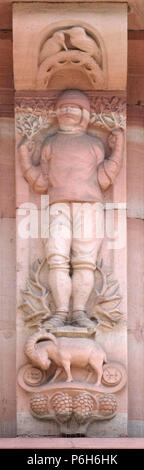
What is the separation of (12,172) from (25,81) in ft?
1.52

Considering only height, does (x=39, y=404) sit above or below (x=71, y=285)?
below

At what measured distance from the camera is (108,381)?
788cm

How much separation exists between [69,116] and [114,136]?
24cm

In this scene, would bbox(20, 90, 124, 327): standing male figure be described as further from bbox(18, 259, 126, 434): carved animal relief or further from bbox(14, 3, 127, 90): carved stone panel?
bbox(14, 3, 127, 90): carved stone panel

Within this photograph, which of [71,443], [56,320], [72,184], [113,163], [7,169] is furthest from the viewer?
[7,169]

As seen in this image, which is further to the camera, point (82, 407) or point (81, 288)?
point (81, 288)

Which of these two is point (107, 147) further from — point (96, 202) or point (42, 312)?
point (42, 312)

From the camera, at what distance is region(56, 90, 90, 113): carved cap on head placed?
8.16 metres

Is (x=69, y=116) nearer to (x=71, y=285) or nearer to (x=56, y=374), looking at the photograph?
(x=71, y=285)

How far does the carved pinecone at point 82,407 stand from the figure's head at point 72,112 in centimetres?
128

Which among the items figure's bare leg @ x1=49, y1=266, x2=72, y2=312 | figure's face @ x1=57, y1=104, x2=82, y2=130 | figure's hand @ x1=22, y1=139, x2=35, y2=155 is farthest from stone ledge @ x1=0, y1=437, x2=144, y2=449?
figure's face @ x1=57, y1=104, x2=82, y2=130

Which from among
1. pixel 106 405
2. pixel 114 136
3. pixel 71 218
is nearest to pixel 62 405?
pixel 106 405

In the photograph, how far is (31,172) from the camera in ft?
26.7

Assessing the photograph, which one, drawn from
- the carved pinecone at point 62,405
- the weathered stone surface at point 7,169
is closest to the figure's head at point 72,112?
the weathered stone surface at point 7,169
